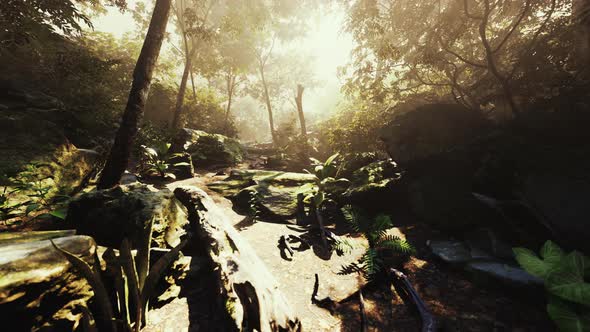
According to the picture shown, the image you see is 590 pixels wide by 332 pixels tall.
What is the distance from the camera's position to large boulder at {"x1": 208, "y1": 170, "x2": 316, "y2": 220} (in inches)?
284

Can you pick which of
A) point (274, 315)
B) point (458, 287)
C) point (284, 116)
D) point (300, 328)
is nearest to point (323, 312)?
point (300, 328)

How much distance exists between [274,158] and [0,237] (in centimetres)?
1086

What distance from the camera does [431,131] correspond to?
7812 millimetres

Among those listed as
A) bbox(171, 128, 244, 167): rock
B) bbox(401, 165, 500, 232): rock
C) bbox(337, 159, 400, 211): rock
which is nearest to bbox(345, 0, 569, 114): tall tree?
bbox(401, 165, 500, 232): rock

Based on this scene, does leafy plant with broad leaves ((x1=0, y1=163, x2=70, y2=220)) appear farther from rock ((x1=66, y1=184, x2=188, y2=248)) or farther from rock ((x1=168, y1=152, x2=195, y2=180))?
rock ((x1=168, y1=152, x2=195, y2=180))

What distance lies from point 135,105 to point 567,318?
8.53 m

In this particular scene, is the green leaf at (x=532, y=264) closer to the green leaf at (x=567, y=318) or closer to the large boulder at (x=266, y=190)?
the green leaf at (x=567, y=318)

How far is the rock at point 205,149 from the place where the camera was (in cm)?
1179

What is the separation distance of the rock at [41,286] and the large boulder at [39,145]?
3.71m

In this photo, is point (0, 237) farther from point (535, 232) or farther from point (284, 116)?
point (284, 116)

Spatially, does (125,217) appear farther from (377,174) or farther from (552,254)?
(377,174)

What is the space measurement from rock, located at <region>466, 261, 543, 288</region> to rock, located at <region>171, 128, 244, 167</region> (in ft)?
35.8

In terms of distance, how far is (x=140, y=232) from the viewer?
136 inches

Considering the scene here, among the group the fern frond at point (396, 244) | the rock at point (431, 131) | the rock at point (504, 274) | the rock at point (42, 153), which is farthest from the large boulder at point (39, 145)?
the rock at point (431, 131)
